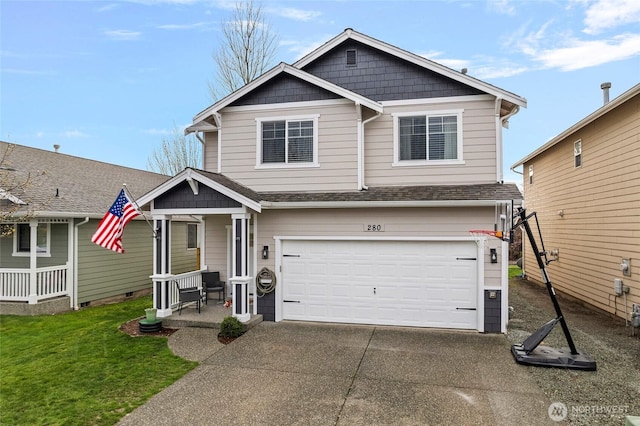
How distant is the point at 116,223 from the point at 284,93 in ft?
17.3

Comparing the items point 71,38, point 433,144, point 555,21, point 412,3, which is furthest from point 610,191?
point 71,38

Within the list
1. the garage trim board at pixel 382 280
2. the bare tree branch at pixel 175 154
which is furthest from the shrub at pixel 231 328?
the bare tree branch at pixel 175 154

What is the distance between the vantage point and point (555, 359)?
6445 mm

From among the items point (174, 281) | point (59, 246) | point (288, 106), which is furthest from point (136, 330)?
point (288, 106)

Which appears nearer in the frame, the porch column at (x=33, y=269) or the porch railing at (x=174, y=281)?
the porch railing at (x=174, y=281)

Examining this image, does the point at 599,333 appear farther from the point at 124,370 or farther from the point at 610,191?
the point at 124,370

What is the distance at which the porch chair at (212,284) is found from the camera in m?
10.4

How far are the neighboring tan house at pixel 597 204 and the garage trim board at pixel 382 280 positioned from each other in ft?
13.1

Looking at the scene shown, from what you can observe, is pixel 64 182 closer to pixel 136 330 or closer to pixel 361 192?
pixel 136 330

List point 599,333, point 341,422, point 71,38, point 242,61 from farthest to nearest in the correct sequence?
1. point 242,61
2. point 71,38
3. point 599,333
4. point 341,422

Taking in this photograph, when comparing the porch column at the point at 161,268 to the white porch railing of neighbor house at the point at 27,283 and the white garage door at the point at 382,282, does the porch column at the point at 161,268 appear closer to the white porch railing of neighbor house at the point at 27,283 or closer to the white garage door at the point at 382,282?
the white garage door at the point at 382,282

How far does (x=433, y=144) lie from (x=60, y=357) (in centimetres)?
920

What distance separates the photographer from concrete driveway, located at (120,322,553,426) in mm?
4750

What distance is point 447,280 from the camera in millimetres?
8703
